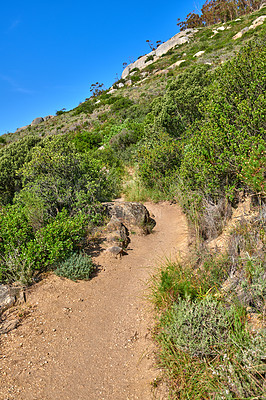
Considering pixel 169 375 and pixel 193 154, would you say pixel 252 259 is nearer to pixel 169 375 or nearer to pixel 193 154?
pixel 169 375

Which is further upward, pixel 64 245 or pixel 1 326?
pixel 64 245

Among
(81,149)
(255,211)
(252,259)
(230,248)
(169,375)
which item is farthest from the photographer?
(81,149)

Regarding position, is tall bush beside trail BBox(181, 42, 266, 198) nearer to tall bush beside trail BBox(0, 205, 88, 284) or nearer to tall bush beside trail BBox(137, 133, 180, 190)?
tall bush beside trail BBox(0, 205, 88, 284)

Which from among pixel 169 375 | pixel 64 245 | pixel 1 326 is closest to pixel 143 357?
pixel 169 375

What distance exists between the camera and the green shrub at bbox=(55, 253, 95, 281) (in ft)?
16.1

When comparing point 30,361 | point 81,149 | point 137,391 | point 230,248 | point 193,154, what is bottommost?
point 137,391

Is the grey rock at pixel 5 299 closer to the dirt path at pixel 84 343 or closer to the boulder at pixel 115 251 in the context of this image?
the dirt path at pixel 84 343

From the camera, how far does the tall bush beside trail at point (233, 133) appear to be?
14.9 feet

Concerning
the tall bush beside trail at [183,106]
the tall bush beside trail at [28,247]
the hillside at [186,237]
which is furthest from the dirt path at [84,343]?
the tall bush beside trail at [183,106]

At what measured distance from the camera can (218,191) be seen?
523cm

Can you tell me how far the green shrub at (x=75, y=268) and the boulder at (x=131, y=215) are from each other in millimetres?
2490

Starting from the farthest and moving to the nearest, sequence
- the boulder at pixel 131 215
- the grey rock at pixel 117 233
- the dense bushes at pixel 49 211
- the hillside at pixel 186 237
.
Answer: the boulder at pixel 131 215, the grey rock at pixel 117 233, the dense bushes at pixel 49 211, the hillside at pixel 186 237

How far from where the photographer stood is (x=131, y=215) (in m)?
7.94

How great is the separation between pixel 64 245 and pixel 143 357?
2.84 m
